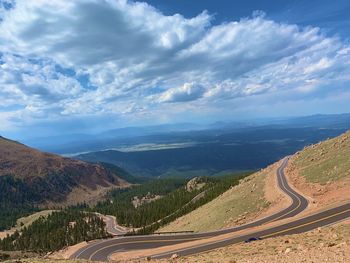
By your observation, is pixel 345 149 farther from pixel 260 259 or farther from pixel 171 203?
pixel 171 203

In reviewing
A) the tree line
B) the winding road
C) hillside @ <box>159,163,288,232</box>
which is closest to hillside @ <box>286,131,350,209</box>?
the winding road

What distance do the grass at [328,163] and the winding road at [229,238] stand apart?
7.46m

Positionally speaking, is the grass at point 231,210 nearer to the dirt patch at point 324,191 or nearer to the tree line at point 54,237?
the dirt patch at point 324,191

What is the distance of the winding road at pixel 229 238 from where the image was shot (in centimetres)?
5712

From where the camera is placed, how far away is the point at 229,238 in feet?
210

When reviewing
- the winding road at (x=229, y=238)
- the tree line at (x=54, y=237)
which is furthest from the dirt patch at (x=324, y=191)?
the tree line at (x=54, y=237)

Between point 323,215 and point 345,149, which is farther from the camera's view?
point 345,149

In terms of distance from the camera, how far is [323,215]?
6022 cm

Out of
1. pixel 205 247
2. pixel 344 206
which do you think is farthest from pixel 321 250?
pixel 344 206

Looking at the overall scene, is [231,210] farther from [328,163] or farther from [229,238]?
[229,238]

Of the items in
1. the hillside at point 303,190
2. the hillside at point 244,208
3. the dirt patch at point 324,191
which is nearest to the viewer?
the dirt patch at point 324,191

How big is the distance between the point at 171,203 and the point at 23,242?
250 feet

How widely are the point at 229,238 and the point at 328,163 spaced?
46.9 m

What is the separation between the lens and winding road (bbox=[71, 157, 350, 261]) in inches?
2249
